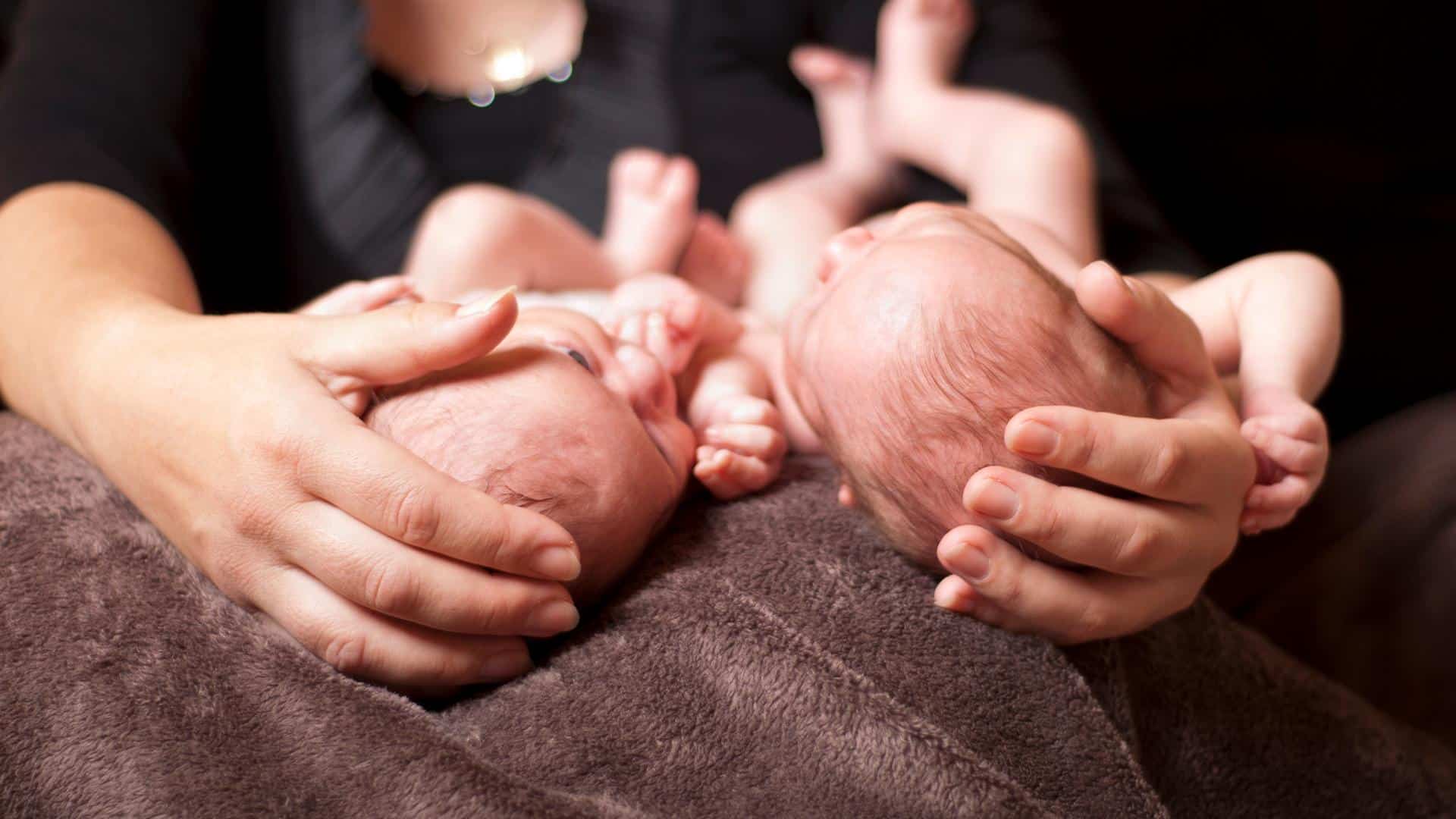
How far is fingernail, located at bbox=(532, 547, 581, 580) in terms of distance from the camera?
2.01 feet

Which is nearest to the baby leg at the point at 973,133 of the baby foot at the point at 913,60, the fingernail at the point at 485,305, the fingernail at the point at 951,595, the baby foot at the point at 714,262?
the baby foot at the point at 913,60

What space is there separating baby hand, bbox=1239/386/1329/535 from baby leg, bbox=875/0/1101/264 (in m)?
0.33

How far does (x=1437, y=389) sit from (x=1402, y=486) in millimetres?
310

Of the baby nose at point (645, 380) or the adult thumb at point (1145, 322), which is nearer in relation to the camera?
the adult thumb at point (1145, 322)

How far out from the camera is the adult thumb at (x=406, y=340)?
24.3 inches

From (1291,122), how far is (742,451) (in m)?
1.29

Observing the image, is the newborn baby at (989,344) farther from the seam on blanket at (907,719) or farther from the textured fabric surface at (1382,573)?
the textured fabric surface at (1382,573)

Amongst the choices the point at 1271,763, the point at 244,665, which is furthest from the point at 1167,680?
the point at 244,665

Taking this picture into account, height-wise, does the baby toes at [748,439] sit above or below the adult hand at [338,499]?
below

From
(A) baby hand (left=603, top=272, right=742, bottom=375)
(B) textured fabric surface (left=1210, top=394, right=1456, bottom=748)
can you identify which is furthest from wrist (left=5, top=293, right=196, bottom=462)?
(B) textured fabric surface (left=1210, top=394, right=1456, bottom=748)

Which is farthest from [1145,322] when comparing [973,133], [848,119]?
[848,119]

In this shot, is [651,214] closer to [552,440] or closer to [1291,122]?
[552,440]

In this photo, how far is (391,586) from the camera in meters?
0.58

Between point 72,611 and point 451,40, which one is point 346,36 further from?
point 72,611
